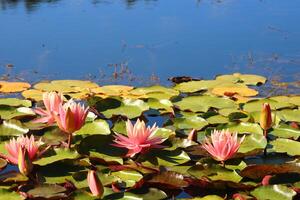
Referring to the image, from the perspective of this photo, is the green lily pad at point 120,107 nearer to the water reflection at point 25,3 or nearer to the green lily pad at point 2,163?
the green lily pad at point 2,163

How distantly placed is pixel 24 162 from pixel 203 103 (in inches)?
53.0

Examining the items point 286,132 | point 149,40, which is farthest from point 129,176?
point 149,40

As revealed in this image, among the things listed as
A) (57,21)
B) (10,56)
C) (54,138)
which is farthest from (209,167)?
(57,21)

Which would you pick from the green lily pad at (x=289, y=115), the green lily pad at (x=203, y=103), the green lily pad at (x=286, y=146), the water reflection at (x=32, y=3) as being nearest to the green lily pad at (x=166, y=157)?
the green lily pad at (x=286, y=146)

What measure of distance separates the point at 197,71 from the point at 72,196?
2384mm

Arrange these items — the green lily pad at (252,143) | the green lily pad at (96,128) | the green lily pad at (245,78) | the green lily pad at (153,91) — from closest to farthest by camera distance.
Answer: the green lily pad at (252,143), the green lily pad at (96,128), the green lily pad at (153,91), the green lily pad at (245,78)

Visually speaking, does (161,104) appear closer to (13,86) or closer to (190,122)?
(190,122)

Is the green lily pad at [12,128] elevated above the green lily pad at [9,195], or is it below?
above

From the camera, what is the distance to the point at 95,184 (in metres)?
1.98

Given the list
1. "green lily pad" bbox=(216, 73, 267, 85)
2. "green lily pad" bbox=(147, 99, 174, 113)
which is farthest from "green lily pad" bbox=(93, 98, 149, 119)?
"green lily pad" bbox=(216, 73, 267, 85)

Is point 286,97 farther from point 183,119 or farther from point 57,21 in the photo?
point 57,21

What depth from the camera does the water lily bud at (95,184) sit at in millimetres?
1968

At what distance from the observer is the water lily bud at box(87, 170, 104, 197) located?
197cm

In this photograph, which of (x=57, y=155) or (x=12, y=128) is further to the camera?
(x=12, y=128)
